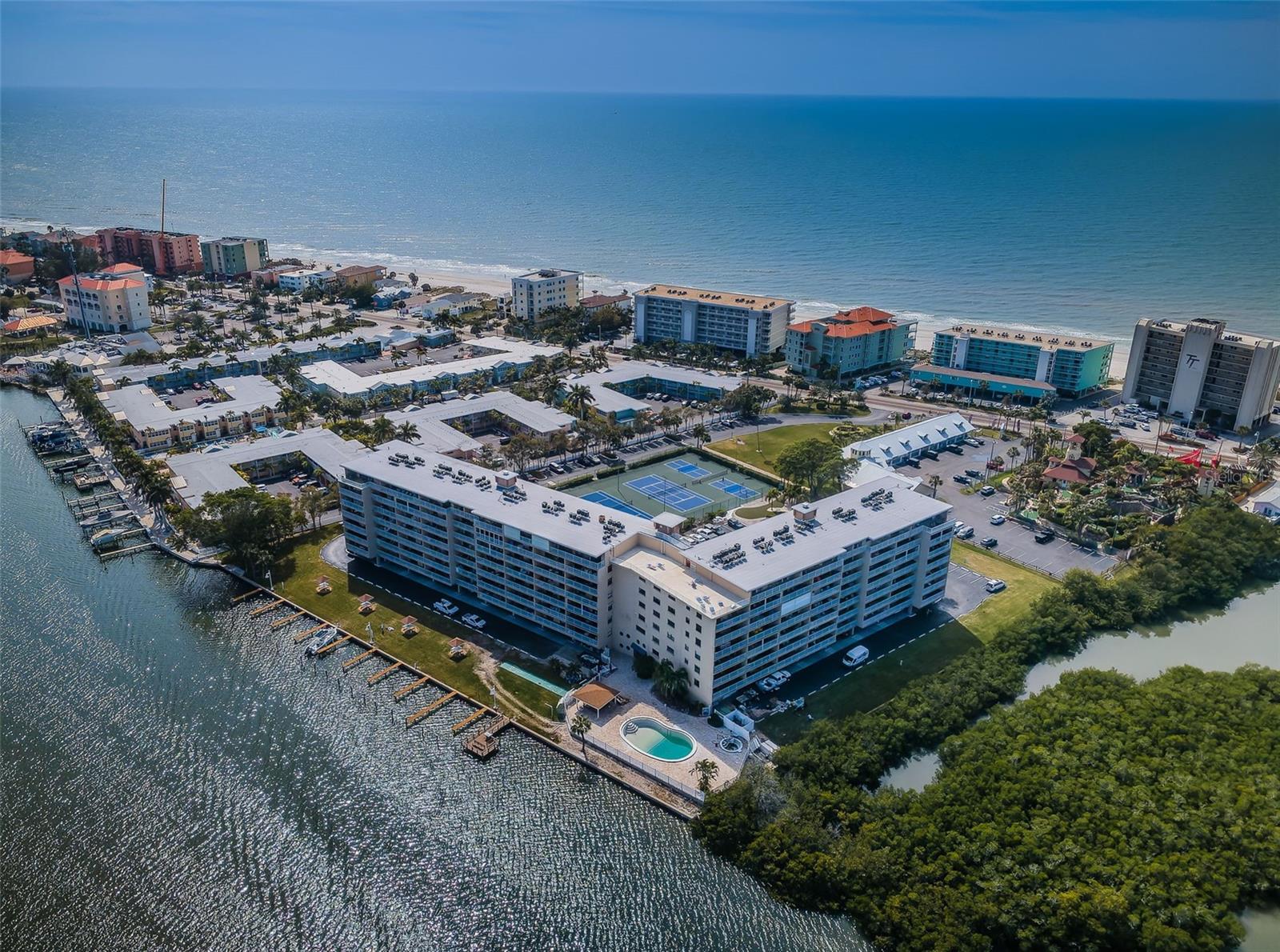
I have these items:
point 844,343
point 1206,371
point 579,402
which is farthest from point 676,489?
point 1206,371

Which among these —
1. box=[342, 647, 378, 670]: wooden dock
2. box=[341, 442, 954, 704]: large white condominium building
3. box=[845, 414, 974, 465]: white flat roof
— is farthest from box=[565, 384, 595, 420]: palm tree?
box=[342, 647, 378, 670]: wooden dock

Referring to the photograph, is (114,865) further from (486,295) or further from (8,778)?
(486,295)

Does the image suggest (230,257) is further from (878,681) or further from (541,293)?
(878,681)

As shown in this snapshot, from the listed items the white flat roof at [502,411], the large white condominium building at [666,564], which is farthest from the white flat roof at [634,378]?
the large white condominium building at [666,564]

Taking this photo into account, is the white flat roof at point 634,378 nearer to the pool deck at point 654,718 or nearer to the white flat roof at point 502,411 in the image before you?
the white flat roof at point 502,411

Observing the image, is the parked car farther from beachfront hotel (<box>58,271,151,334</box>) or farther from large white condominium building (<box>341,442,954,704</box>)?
beachfront hotel (<box>58,271,151,334</box>)
